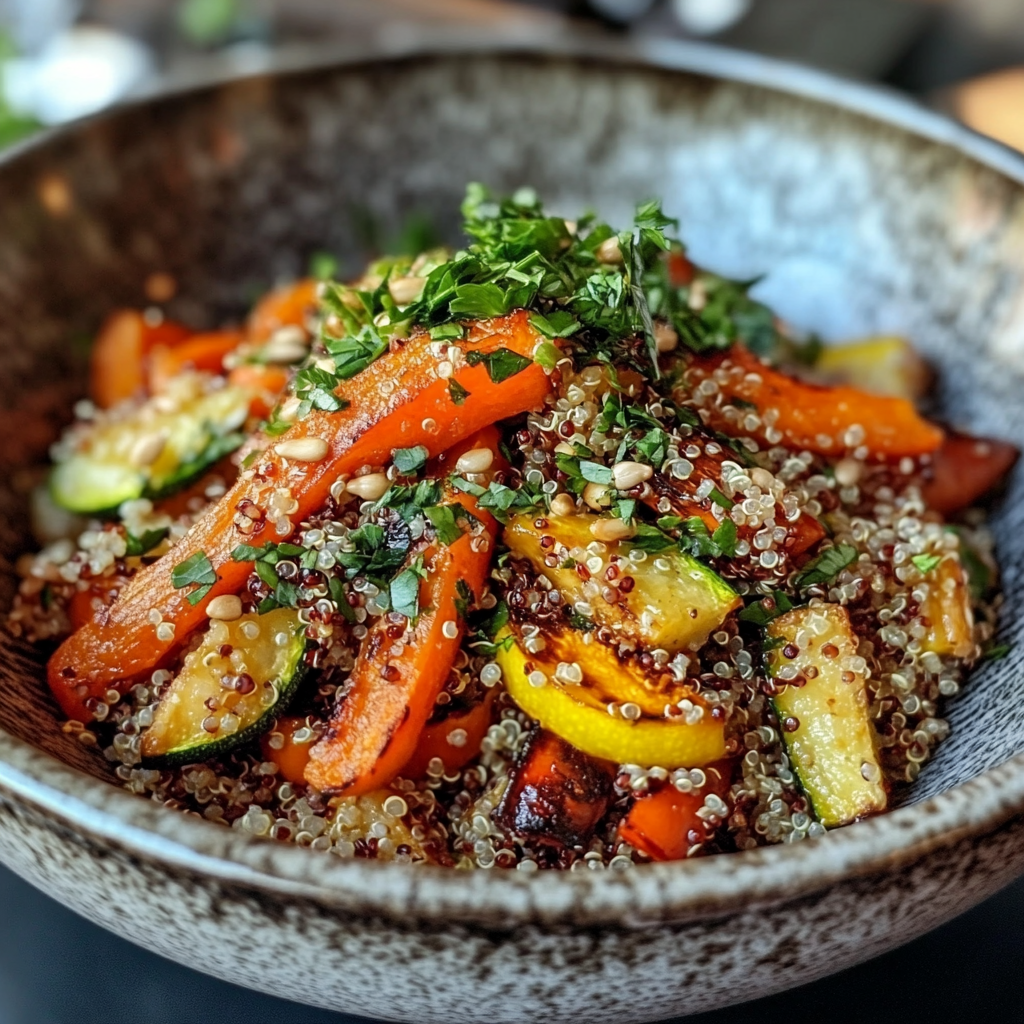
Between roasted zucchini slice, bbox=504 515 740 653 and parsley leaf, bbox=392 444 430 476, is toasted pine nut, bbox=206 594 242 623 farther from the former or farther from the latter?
roasted zucchini slice, bbox=504 515 740 653

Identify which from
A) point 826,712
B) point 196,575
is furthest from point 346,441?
point 826,712

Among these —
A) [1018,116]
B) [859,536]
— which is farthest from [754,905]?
[1018,116]

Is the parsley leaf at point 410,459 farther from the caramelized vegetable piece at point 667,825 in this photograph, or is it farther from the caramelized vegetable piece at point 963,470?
the caramelized vegetable piece at point 963,470

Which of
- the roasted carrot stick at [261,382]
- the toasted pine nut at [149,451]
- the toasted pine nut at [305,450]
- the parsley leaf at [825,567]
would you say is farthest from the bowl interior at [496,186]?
the toasted pine nut at [305,450]

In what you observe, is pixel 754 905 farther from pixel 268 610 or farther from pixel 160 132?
pixel 160 132

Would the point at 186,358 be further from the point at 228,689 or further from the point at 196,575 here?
the point at 228,689

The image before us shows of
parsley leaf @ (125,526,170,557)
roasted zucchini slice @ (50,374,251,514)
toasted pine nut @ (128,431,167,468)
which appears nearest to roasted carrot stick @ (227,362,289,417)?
roasted zucchini slice @ (50,374,251,514)

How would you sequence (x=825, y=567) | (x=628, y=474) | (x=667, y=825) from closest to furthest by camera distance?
(x=667, y=825)
(x=628, y=474)
(x=825, y=567)
